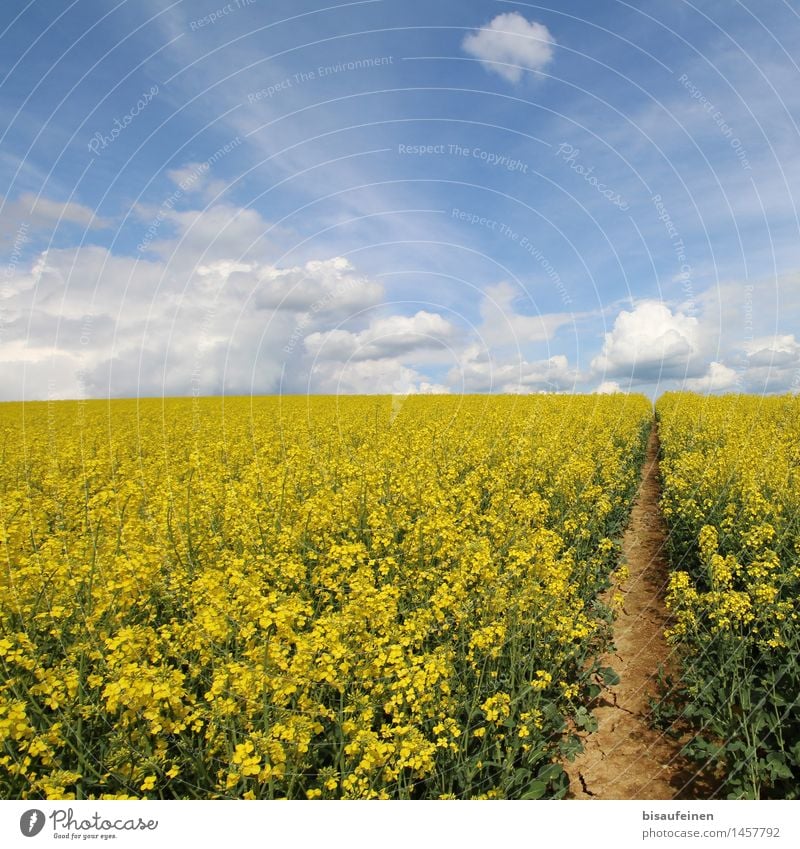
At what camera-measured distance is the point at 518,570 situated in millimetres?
6367

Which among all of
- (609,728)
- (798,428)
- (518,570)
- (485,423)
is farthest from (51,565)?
(798,428)

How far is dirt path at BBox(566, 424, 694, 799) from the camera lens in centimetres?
550

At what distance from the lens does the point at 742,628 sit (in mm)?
6727

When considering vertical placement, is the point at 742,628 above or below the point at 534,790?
above

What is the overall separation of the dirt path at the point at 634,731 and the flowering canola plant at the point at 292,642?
0.42m

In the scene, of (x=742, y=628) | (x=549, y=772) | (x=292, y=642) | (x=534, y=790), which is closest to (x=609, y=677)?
(x=742, y=628)

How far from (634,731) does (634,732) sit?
18 millimetres
